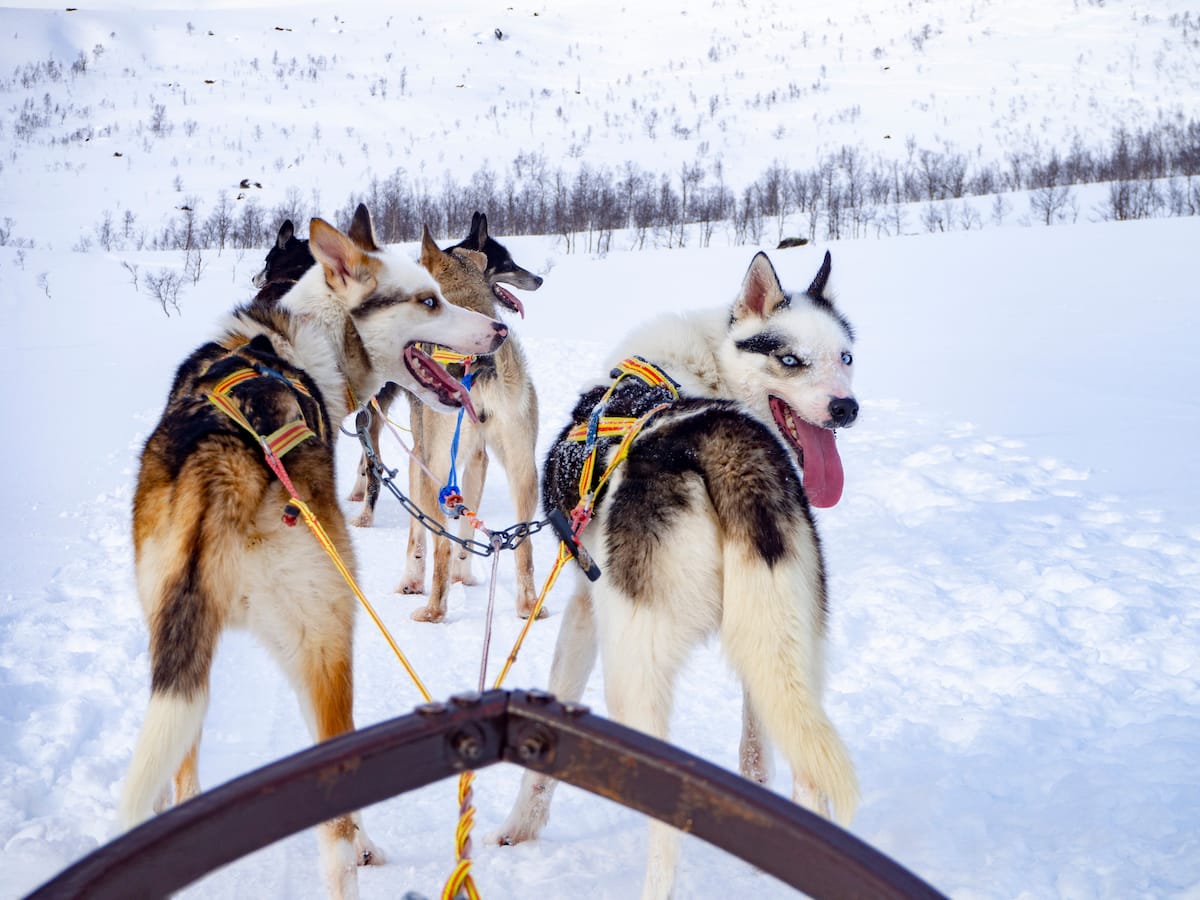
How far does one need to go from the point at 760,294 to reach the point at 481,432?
71.2 inches

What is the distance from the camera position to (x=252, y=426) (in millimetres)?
1823

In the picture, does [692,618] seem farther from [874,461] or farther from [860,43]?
[860,43]

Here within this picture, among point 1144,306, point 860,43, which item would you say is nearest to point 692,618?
point 1144,306

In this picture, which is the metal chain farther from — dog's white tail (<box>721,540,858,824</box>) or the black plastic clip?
dog's white tail (<box>721,540,858,824</box>)

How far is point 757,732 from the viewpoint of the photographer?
225 cm

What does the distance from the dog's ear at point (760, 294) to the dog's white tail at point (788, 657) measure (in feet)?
2.69

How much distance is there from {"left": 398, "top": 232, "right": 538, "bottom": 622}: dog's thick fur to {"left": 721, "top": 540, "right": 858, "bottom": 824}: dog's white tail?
2.09m

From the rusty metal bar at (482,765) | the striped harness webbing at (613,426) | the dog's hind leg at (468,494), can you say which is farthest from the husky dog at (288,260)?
the rusty metal bar at (482,765)

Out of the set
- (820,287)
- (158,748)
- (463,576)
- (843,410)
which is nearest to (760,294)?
(820,287)

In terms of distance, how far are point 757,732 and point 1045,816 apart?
71 centimetres

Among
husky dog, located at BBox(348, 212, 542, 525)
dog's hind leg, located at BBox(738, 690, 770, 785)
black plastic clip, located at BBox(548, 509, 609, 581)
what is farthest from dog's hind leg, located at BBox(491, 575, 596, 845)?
husky dog, located at BBox(348, 212, 542, 525)

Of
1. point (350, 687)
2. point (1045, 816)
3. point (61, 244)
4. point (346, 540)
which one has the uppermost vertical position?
point (61, 244)

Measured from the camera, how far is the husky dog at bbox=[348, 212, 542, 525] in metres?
4.12

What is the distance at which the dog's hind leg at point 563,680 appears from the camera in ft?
7.02
